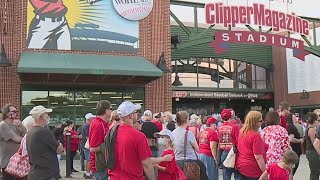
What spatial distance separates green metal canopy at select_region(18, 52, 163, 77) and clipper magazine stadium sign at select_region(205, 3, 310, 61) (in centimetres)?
353

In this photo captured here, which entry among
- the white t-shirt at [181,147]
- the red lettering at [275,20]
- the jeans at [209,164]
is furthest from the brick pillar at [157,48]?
the white t-shirt at [181,147]

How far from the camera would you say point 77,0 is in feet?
56.0

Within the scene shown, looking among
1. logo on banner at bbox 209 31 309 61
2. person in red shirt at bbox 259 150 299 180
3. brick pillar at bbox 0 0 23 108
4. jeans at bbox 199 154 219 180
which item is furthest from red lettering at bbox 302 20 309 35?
person in red shirt at bbox 259 150 299 180

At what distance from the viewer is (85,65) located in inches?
625

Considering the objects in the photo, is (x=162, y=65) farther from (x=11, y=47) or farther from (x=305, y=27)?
(x=305, y=27)

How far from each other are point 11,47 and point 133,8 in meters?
4.65

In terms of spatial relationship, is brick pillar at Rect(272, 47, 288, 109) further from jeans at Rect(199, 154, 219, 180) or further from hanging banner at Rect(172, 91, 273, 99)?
jeans at Rect(199, 154, 219, 180)

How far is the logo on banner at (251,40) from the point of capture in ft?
61.0

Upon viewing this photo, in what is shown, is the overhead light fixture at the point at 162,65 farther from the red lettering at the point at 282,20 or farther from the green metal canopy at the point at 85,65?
the red lettering at the point at 282,20

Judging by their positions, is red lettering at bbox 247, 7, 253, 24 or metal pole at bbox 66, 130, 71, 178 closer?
metal pole at bbox 66, 130, 71, 178

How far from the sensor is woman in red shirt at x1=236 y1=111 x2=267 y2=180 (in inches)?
271

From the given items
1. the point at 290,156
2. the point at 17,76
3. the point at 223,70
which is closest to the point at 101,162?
the point at 290,156

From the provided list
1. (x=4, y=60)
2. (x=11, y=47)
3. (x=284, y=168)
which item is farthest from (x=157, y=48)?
(x=284, y=168)

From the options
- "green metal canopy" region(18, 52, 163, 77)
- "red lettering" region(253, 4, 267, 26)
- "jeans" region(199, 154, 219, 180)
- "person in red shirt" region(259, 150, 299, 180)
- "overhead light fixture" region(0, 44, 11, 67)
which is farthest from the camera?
"red lettering" region(253, 4, 267, 26)
